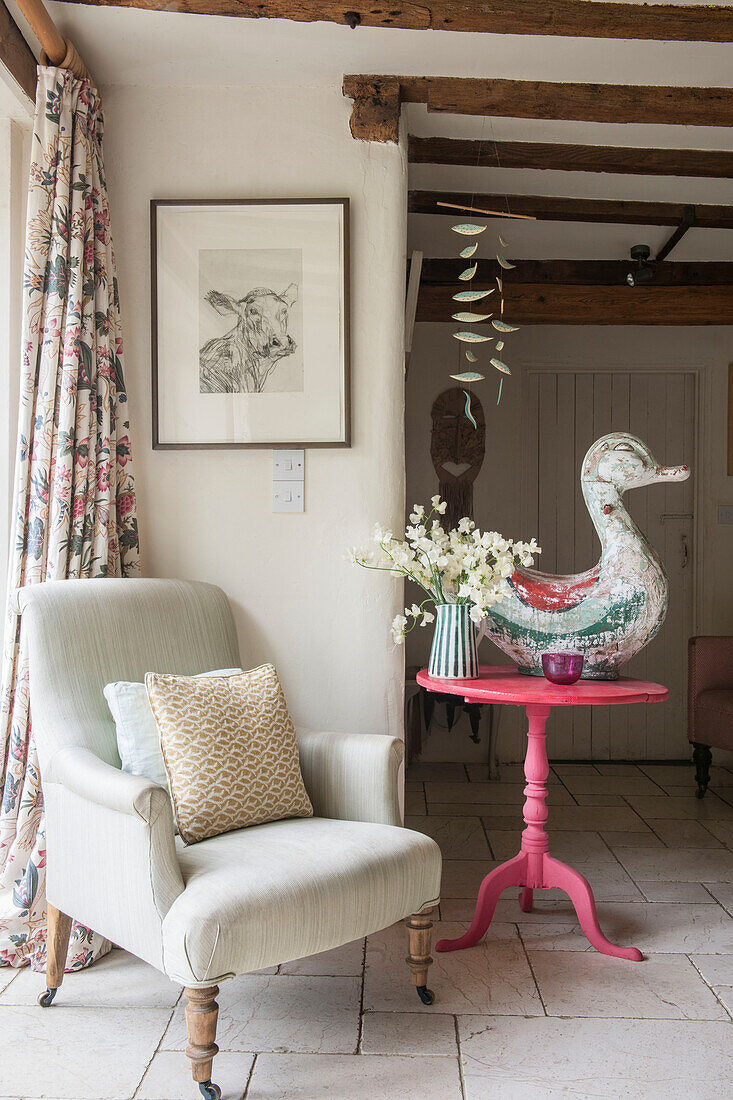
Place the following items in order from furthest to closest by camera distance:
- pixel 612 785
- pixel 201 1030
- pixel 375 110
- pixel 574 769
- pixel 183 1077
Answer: pixel 574 769, pixel 612 785, pixel 375 110, pixel 183 1077, pixel 201 1030

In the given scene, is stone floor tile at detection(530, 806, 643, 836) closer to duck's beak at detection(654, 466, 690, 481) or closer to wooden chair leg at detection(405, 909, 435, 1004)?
wooden chair leg at detection(405, 909, 435, 1004)

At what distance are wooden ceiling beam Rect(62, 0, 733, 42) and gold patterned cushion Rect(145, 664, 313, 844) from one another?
167cm

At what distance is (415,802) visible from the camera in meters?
3.71

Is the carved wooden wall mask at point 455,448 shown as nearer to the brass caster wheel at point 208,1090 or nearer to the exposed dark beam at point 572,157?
the exposed dark beam at point 572,157

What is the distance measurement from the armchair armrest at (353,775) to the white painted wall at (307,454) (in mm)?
434

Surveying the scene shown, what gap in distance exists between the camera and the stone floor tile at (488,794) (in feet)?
12.3

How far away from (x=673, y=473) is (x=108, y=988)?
75.9 inches

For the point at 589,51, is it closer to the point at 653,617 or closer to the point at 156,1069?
the point at 653,617

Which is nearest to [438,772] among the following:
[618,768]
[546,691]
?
[618,768]

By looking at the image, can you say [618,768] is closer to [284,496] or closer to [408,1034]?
[284,496]

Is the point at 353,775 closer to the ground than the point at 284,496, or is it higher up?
closer to the ground

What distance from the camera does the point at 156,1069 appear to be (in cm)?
178

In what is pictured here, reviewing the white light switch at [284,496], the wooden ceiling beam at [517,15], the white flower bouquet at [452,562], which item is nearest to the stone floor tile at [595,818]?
the white flower bouquet at [452,562]

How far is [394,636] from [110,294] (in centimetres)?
125
